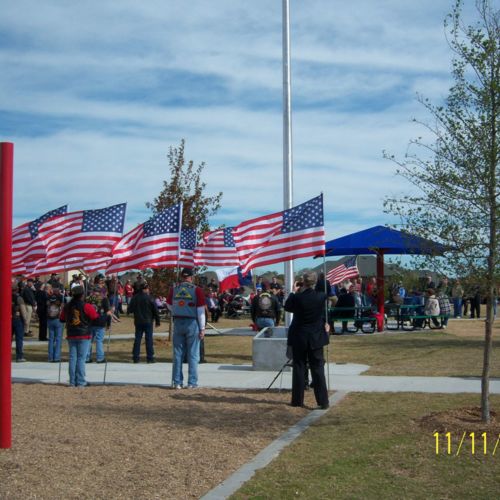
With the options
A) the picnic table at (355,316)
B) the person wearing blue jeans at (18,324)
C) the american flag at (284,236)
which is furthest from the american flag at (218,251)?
the american flag at (284,236)

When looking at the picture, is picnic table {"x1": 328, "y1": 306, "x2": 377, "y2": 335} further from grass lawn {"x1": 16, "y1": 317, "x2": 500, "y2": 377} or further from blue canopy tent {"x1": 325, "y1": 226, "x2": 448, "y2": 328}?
grass lawn {"x1": 16, "y1": 317, "x2": 500, "y2": 377}

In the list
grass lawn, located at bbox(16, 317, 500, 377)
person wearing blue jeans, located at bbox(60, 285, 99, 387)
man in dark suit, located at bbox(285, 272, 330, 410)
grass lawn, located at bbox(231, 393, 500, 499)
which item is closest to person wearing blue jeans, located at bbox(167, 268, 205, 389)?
person wearing blue jeans, located at bbox(60, 285, 99, 387)

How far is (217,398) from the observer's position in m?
11.0

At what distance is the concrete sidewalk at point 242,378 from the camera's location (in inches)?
464

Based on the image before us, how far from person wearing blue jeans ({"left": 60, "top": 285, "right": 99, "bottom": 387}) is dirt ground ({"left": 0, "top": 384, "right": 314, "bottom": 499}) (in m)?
0.53

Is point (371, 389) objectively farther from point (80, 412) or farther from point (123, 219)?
point (123, 219)

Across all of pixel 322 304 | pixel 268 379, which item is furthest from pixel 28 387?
pixel 322 304

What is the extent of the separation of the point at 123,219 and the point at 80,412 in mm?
5144

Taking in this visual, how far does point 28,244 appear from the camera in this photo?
18562mm

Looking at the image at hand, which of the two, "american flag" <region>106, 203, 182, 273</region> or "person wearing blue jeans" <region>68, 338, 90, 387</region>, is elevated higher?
"american flag" <region>106, 203, 182, 273</region>

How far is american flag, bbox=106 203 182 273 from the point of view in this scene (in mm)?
14602

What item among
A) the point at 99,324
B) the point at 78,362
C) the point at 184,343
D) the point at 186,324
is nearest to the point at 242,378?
the point at 184,343

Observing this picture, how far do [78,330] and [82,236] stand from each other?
2.52 meters
